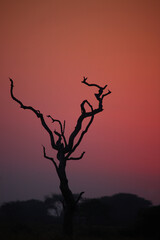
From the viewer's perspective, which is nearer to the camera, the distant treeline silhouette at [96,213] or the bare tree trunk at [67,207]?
the bare tree trunk at [67,207]

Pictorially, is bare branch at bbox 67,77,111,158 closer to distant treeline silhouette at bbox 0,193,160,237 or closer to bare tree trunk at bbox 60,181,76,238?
bare tree trunk at bbox 60,181,76,238

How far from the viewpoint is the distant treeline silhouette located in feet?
74.1

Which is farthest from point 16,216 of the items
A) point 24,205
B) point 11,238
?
point 11,238

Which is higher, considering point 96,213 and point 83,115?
point 83,115

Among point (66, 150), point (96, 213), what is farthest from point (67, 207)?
point (96, 213)

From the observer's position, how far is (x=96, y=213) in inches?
1745

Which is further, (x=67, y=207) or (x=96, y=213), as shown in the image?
(x=96, y=213)

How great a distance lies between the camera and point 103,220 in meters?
44.8

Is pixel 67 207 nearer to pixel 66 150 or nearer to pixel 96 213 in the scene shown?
pixel 66 150

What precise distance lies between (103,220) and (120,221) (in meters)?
5.60

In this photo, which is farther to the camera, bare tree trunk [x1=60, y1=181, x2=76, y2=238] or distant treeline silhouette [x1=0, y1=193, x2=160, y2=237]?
distant treeline silhouette [x1=0, y1=193, x2=160, y2=237]

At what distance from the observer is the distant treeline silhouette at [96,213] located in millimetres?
22578

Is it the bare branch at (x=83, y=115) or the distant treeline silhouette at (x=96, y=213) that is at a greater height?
the bare branch at (x=83, y=115)

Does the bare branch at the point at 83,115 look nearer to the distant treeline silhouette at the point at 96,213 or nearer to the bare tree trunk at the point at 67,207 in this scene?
the bare tree trunk at the point at 67,207
